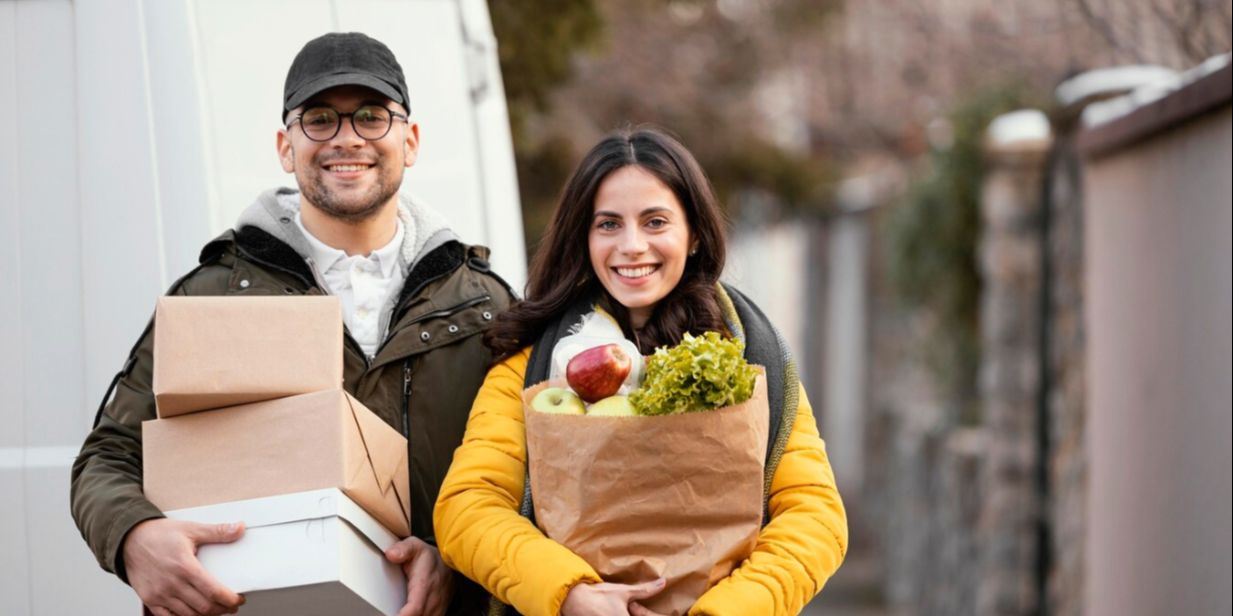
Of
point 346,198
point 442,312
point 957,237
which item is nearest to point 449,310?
point 442,312

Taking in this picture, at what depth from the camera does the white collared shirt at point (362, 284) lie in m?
3.24

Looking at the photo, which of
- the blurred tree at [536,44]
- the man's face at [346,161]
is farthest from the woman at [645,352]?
the blurred tree at [536,44]

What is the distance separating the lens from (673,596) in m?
2.71

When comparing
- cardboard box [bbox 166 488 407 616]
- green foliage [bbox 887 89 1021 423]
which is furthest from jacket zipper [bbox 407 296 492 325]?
green foliage [bbox 887 89 1021 423]

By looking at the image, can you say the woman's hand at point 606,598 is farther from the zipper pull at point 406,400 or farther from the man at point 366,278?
the zipper pull at point 406,400

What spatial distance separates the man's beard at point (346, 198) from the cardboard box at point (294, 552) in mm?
680

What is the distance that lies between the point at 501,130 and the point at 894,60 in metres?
15.3

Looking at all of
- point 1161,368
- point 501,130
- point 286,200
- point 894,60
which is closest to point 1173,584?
point 1161,368

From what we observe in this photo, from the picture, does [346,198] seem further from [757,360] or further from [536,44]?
[536,44]

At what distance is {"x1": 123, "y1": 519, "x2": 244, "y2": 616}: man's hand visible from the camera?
8.83 ft

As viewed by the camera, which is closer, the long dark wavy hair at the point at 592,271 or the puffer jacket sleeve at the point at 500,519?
the puffer jacket sleeve at the point at 500,519

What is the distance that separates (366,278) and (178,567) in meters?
0.81

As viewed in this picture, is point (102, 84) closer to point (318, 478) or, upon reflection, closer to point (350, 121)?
point (350, 121)

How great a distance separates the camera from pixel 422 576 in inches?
115
